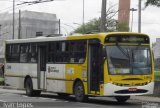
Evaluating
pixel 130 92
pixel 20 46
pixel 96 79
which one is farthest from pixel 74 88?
pixel 20 46

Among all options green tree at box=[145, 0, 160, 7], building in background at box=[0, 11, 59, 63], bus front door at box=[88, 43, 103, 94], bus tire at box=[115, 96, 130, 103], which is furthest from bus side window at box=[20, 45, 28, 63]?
building in background at box=[0, 11, 59, 63]

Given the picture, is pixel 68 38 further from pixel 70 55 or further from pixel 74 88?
pixel 74 88

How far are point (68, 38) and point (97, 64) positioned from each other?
287cm

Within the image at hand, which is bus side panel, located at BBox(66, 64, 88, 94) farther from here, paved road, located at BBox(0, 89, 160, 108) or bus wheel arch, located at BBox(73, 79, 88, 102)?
paved road, located at BBox(0, 89, 160, 108)

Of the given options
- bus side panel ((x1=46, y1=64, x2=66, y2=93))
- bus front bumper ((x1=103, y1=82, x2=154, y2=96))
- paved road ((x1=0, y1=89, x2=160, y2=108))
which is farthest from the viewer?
bus side panel ((x1=46, y1=64, x2=66, y2=93))

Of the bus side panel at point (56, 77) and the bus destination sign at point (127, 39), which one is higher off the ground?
the bus destination sign at point (127, 39)

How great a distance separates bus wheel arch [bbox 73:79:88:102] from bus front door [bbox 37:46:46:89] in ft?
10.9

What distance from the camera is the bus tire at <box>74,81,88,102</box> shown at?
21.9 meters

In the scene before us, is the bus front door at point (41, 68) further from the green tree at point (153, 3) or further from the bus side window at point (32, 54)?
the green tree at point (153, 3)

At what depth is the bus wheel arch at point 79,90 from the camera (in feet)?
71.7

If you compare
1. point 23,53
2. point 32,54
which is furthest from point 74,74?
point 23,53

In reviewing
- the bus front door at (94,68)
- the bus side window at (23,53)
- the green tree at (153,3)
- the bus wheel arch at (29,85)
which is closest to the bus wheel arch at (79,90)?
the bus front door at (94,68)

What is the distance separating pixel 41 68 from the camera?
26.0 m

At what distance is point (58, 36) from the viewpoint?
25.1 metres
